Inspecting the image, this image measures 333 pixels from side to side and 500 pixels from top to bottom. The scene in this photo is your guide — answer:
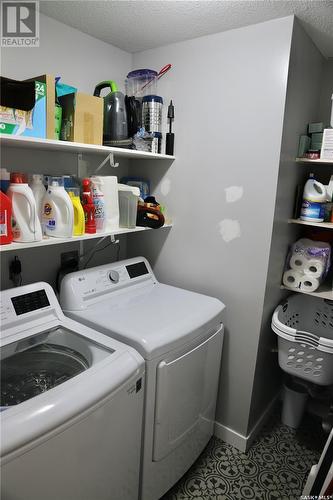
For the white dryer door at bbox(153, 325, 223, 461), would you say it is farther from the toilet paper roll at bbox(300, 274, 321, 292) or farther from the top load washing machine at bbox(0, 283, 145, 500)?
the toilet paper roll at bbox(300, 274, 321, 292)

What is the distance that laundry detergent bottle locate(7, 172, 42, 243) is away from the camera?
1.32 meters

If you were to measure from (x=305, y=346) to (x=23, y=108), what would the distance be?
179cm

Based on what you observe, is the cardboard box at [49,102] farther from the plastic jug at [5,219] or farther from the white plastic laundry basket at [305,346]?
the white plastic laundry basket at [305,346]

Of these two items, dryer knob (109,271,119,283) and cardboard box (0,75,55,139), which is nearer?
cardboard box (0,75,55,139)

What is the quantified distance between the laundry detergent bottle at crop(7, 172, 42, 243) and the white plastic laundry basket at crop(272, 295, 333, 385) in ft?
4.53

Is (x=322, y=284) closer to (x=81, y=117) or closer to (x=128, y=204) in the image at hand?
(x=128, y=204)

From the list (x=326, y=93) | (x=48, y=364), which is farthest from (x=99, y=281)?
(x=326, y=93)

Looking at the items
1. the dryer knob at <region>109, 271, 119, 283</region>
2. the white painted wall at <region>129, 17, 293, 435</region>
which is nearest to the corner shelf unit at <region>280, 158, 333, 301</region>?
the white painted wall at <region>129, 17, 293, 435</region>

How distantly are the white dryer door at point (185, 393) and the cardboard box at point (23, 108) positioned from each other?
112 centimetres

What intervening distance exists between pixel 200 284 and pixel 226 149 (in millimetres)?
827

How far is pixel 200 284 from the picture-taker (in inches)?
80.8

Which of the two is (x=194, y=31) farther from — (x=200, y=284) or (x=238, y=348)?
(x=238, y=348)

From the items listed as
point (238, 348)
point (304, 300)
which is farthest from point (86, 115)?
point (304, 300)

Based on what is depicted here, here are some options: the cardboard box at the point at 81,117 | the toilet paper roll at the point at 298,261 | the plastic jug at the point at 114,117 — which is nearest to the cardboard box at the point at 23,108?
the cardboard box at the point at 81,117
